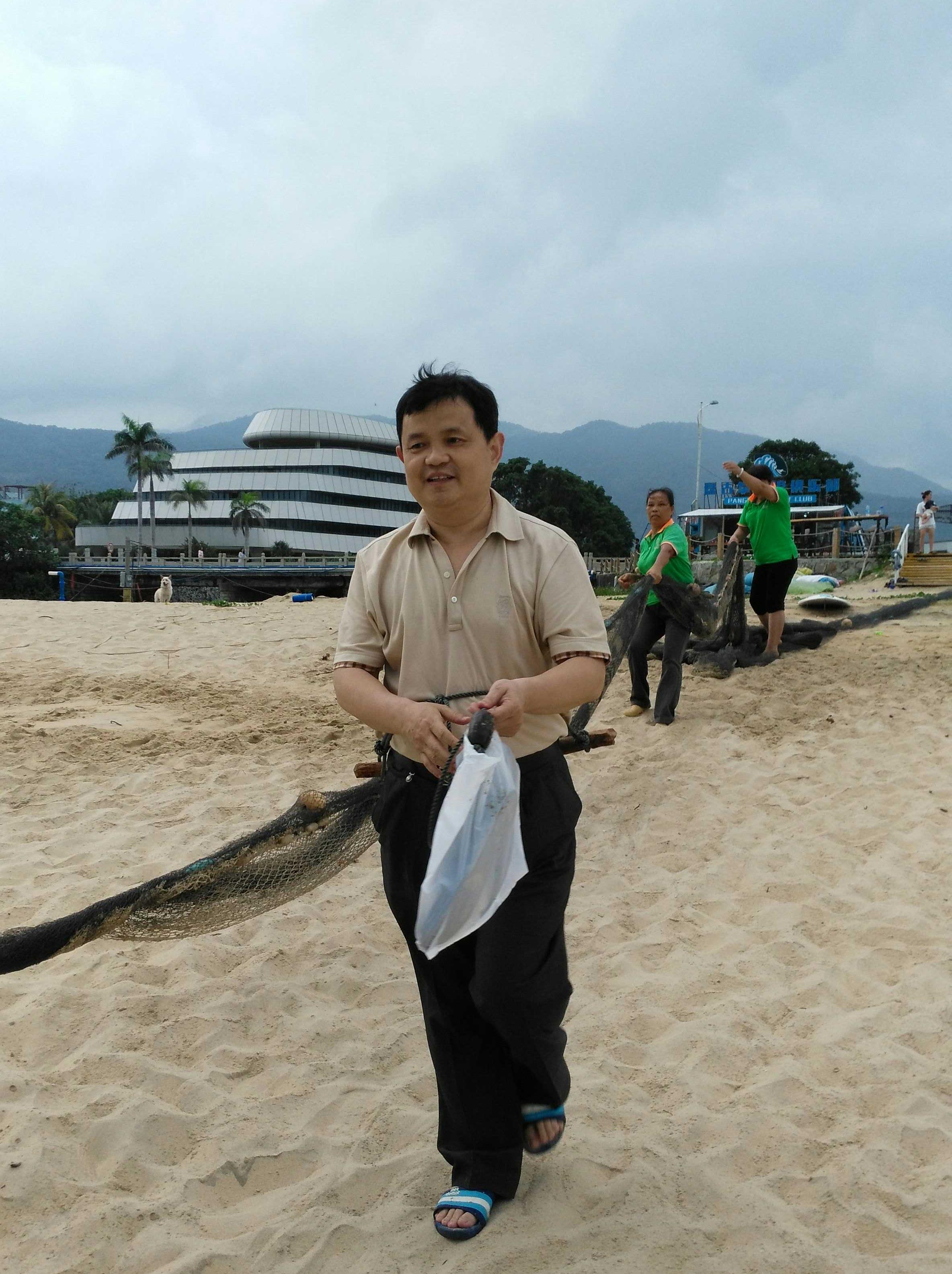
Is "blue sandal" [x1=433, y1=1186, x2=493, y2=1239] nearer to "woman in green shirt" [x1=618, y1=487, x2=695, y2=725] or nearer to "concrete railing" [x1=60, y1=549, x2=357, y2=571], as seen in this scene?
"woman in green shirt" [x1=618, y1=487, x2=695, y2=725]

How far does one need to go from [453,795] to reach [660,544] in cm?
475

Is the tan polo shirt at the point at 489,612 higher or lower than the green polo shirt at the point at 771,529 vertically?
lower

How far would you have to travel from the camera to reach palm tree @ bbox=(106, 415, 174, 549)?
56.4 meters

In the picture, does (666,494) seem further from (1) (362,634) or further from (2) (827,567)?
(2) (827,567)

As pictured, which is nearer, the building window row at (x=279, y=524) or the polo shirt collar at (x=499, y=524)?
the polo shirt collar at (x=499, y=524)

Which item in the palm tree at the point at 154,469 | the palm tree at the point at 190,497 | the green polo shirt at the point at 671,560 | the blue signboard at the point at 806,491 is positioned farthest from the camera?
the palm tree at the point at 190,497

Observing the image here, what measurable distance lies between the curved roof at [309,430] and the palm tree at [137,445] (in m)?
12.4

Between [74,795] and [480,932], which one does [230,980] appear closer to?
[480,932]

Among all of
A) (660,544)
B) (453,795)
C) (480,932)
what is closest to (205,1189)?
(480,932)

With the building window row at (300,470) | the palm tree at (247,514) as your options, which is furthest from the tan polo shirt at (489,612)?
the building window row at (300,470)

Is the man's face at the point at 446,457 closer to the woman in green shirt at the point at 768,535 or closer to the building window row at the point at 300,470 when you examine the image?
the woman in green shirt at the point at 768,535

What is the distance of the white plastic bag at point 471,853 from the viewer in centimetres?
166

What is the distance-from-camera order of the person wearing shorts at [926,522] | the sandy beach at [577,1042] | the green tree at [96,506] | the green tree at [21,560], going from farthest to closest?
the green tree at [96,506]
the green tree at [21,560]
the person wearing shorts at [926,522]
the sandy beach at [577,1042]

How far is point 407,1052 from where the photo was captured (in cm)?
280
